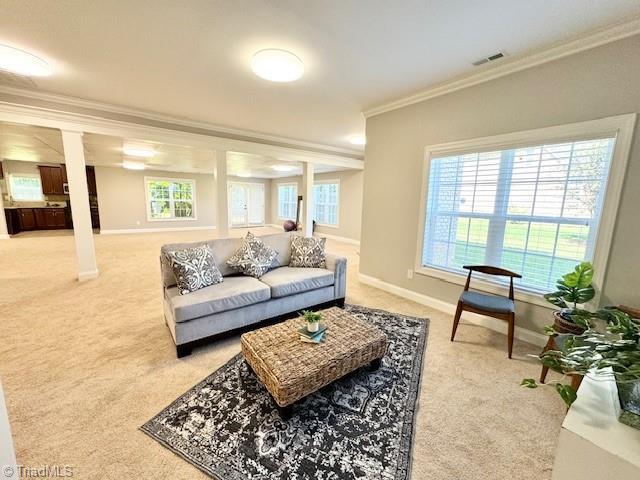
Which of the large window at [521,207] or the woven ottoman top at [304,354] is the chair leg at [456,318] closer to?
the large window at [521,207]

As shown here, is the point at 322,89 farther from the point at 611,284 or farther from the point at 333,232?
the point at 333,232

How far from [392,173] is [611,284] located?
2.36 metres

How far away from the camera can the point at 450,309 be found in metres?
3.08

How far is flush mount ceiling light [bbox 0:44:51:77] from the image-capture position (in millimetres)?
2362

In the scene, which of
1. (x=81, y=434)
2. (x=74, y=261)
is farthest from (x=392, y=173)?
(x=74, y=261)

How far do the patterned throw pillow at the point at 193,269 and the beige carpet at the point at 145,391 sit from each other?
0.56 meters

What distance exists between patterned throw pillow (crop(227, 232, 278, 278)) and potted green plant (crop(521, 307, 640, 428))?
2.40 metres

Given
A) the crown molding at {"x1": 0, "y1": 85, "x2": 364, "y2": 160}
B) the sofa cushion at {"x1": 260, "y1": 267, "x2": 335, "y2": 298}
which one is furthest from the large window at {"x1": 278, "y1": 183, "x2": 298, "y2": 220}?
the sofa cushion at {"x1": 260, "y1": 267, "x2": 335, "y2": 298}

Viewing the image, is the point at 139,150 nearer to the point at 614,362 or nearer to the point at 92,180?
the point at 92,180

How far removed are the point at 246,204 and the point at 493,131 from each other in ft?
33.1

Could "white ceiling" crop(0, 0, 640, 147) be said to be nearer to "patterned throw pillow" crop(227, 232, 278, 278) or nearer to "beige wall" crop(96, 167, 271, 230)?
"patterned throw pillow" crop(227, 232, 278, 278)

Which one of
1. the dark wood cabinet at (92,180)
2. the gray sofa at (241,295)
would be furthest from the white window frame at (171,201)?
the gray sofa at (241,295)

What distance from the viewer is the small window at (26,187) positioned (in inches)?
332

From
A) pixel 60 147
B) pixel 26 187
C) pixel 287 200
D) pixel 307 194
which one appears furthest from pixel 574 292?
pixel 26 187
